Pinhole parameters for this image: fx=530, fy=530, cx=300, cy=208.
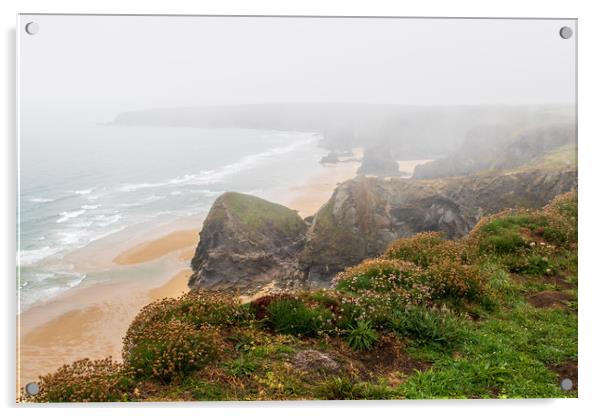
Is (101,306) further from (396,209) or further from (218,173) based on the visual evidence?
(396,209)

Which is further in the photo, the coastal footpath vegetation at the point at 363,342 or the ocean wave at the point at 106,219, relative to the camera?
the ocean wave at the point at 106,219

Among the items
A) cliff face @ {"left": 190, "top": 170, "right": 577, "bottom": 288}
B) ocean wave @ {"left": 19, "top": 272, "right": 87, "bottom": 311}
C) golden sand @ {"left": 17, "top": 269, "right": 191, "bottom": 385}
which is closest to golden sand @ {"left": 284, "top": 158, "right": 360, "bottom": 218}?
cliff face @ {"left": 190, "top": 170, "right": 577, "bottom": 288}

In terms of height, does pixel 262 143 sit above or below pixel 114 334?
above

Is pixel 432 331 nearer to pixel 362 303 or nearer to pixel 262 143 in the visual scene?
pixel 362 303

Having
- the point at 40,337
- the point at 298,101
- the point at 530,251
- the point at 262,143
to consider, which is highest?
the point at 298,101

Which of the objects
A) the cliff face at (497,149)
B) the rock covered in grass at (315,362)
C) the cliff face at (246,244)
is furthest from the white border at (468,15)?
the cliff face at (246,244)

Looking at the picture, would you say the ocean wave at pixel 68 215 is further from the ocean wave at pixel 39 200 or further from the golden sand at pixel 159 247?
the golden sand at pixel 159 247

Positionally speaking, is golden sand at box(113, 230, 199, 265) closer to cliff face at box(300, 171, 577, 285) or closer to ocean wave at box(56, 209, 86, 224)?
ocean wave at box(56, 209, 86, 224)
